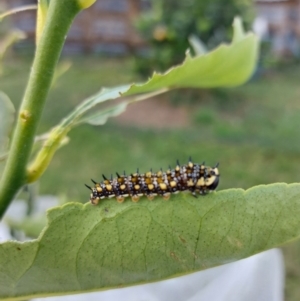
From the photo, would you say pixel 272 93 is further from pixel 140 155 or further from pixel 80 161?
pixel 80 161

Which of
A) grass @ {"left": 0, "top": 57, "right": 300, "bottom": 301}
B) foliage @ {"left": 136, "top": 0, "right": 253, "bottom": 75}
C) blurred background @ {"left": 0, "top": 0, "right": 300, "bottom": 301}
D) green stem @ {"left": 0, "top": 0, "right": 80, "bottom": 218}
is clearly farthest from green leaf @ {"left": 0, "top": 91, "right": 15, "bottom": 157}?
foliage @ {"left": 136, "top": 0, "right": 253, "bottom": 75}

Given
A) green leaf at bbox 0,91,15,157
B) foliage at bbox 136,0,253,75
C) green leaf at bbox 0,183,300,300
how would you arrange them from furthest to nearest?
1. foliage at bbox 136,0,253,75
2. green leaf at bbox 0,91,15,157
3. green leaf at bbox 0,183,300,300

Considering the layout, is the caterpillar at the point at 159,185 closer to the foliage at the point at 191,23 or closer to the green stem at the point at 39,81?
the green stem at the point at 39,81

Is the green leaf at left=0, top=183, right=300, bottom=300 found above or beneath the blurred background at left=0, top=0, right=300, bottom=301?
beneath

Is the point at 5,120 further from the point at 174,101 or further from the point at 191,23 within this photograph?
the point at 191,23

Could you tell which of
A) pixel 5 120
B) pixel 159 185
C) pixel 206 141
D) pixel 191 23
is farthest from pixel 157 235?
pixel 191 23

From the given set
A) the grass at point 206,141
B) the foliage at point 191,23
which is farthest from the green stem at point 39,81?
the foliage at point 191,23

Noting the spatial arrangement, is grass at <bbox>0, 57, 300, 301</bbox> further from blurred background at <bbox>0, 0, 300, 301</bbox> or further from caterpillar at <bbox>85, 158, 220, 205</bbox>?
caterpillar at <bbox>85, 158, 220, 205</bbox>
